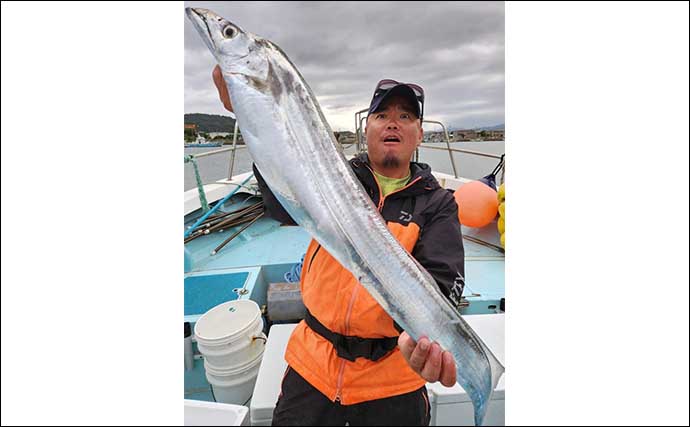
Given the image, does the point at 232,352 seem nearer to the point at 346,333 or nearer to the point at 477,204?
the point at 346,333

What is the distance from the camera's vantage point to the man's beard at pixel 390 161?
1589 mm

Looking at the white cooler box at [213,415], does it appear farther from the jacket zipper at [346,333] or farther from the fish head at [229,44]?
the fish head at [229,44]

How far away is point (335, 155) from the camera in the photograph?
2.93 feet

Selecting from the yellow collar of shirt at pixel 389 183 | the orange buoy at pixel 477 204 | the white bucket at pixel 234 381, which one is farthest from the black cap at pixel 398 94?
the orange buoy at pixel 477 204

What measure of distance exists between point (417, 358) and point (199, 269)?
2689mm

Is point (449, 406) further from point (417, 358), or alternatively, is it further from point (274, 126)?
point (274, 126)

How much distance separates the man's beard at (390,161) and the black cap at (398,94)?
0.21 m

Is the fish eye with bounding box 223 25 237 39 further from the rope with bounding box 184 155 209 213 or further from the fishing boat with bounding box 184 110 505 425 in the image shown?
the rope with bounding box 184 155 209 213

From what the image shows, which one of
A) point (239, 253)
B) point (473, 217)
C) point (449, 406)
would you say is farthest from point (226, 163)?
point (449, 406)

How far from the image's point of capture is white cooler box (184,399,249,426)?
78 cm

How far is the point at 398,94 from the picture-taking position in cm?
153

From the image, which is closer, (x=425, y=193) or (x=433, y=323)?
(x=433, y=323)

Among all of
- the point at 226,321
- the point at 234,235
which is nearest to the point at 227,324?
the point at 226,321

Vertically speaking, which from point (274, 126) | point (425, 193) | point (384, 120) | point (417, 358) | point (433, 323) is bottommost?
point (417, 358)
